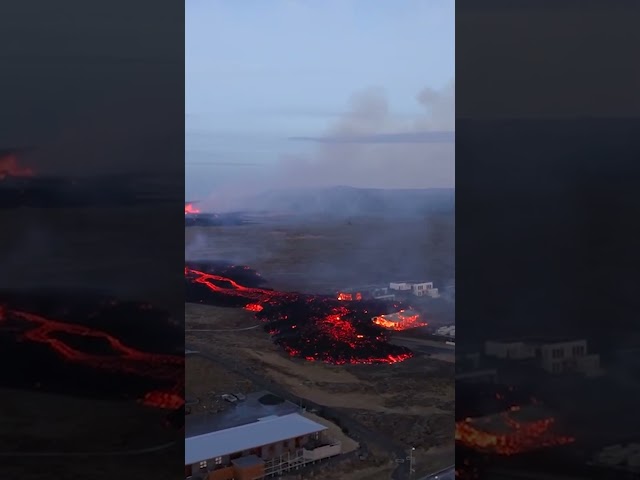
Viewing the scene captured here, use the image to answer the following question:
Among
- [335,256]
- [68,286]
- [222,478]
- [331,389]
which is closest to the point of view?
[68,286]

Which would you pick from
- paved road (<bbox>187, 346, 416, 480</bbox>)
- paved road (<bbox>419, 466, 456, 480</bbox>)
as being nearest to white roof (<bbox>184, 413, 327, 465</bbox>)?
paved road (<bbox>187, 346, 416, 480</bbox>)

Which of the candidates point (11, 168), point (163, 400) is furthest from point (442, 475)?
point (11, 168)

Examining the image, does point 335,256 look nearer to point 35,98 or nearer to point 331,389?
point 331,389

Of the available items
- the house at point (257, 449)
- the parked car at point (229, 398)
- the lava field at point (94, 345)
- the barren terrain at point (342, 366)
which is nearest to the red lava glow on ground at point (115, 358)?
the lava field at point (94, 345)

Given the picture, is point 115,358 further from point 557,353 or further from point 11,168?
point 557,353

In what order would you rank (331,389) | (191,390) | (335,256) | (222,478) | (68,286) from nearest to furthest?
(68,286)
(222,478)
(191,390)
(331,389)
(335,256)

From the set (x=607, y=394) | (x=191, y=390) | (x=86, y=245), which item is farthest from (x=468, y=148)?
(x=191, y=390)

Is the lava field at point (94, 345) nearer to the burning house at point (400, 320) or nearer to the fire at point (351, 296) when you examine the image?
the burning house at point (400, 320)
